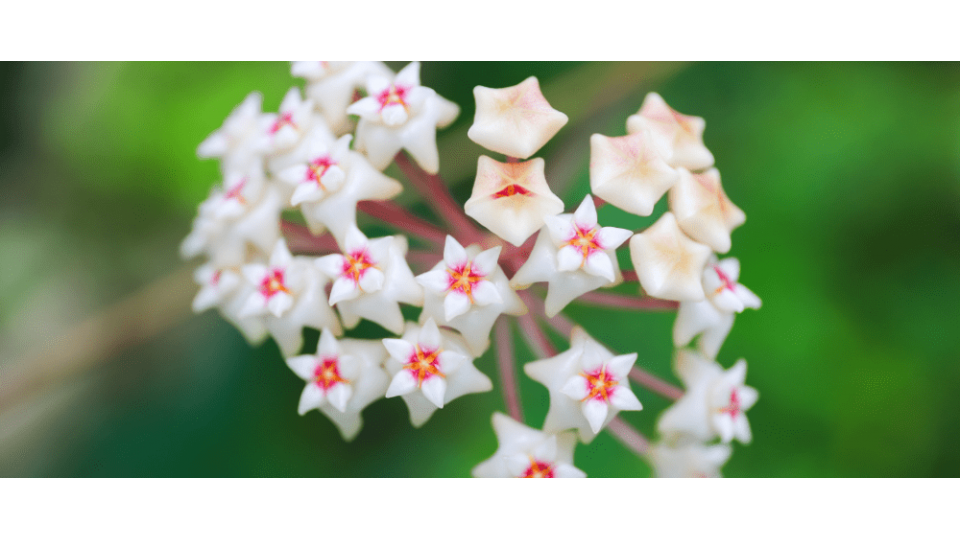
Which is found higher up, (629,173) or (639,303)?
(629,173)

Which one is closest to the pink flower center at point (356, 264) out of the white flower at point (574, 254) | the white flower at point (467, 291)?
the white flower at point (467, 291)

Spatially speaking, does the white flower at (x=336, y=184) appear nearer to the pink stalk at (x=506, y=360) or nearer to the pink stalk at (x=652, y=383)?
the pink stalk at (x=506, y=360)

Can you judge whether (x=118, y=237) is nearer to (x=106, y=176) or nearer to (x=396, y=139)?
(x=106, y=176)

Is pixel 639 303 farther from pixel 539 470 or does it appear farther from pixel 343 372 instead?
pixel 343 372

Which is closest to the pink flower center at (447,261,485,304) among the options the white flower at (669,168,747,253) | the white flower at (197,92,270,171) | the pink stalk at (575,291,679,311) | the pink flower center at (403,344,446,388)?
the pink flower center at (403,344,446,388)

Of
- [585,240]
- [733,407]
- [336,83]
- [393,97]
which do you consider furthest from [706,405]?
[336,83]

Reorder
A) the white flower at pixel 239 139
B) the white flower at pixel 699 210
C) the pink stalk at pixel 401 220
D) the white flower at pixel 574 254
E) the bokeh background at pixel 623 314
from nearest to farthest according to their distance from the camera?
the white flower at pixel 574 254 → the white flower at pixel 699 210 → the pink stalk at pixel 401 220 → the white flower at pixel 239 139 → the bokeh background at pixel 623 314

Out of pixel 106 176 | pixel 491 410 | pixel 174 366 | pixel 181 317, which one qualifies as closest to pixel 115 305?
pixel 181 317
